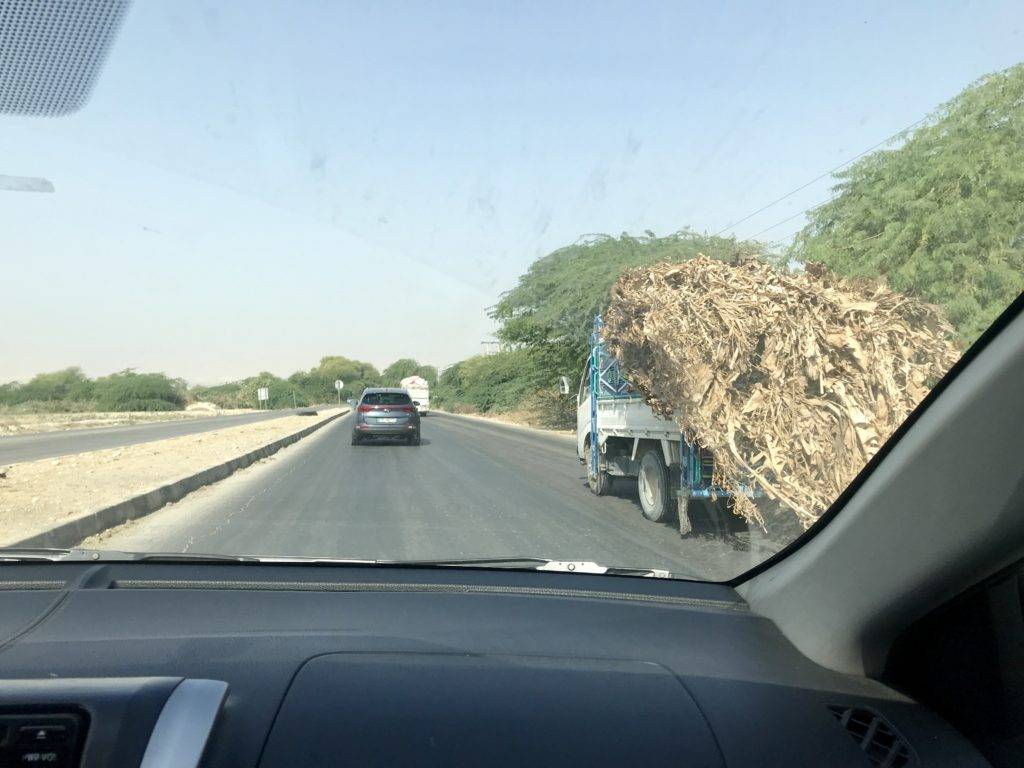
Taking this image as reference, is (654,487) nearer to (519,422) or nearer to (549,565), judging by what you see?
(549,565)

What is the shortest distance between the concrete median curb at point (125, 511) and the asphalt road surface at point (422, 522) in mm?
177

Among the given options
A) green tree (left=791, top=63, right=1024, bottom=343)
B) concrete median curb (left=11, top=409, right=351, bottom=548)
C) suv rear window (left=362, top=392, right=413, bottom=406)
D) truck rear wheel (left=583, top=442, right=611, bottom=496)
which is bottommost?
truck rear wheel (left=583, top=442, right=611, bottom=496)

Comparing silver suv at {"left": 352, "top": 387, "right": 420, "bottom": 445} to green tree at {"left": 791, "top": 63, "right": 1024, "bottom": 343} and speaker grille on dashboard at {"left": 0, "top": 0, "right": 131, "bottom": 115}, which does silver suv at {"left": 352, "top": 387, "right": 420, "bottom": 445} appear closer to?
speaker grille on dashboard at {"left": 0, "top": 0, "right": 131, "bottom": 115}

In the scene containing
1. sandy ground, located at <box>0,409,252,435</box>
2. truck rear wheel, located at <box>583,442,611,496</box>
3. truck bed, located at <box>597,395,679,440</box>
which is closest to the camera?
truck bed, located at <box>597,395,679,440</box>

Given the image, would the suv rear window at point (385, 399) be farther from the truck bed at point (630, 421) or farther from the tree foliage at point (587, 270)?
the truck bed at point (630, 421)

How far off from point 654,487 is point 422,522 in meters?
2.76

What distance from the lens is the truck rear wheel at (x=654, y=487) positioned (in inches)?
380

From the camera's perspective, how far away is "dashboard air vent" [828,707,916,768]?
2254 millimetres

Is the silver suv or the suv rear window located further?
the suv rear window

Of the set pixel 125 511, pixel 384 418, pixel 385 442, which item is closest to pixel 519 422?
pixel 385 442

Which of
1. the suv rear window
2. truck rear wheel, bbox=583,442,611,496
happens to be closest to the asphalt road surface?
truck rear wheel, bbox=583,442,611,496

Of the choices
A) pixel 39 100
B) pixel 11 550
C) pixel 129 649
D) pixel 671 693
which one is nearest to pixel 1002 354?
pixel 671 693

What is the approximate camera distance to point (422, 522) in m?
9.10

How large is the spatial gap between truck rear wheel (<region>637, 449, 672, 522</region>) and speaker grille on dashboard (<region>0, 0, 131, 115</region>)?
7064 millimetres
